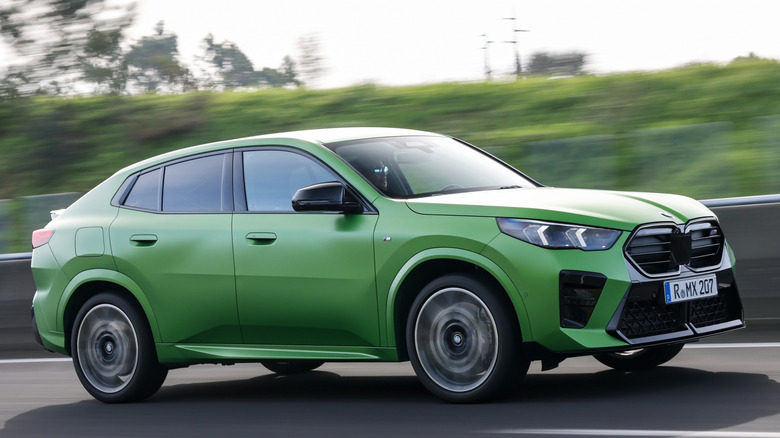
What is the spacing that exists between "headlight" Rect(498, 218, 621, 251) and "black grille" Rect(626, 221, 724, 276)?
134mm

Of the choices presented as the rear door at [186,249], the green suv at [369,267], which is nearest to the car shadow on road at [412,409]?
the green suv at [369,267]

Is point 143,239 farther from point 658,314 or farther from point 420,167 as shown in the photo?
point 658,314

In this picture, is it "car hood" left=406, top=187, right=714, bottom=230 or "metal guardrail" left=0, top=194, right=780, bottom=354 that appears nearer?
"car hood" left=406, top=187, right=714, bottom=230

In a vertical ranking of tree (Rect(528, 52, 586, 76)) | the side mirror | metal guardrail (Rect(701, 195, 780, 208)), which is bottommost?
metal guardrail (Rect(701, 195, 780, 208))

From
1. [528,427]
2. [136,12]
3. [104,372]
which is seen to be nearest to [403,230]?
[528,427]

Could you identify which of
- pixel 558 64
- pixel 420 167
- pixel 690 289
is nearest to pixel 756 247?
pixel 690 289

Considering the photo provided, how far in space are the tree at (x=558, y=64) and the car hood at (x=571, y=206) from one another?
12.5 m

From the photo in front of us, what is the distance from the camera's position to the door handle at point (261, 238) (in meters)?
7.14

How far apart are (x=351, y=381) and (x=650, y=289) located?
2.74m

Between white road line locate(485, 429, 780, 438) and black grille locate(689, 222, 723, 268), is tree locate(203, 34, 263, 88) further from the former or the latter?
white road line locate(485, 429, 780, 438)

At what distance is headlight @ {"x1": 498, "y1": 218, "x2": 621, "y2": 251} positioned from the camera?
20.1 ft

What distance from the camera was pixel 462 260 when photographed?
251 inches

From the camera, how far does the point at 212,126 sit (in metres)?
20.8

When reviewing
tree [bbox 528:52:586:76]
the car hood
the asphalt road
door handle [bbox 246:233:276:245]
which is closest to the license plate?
the car hood
